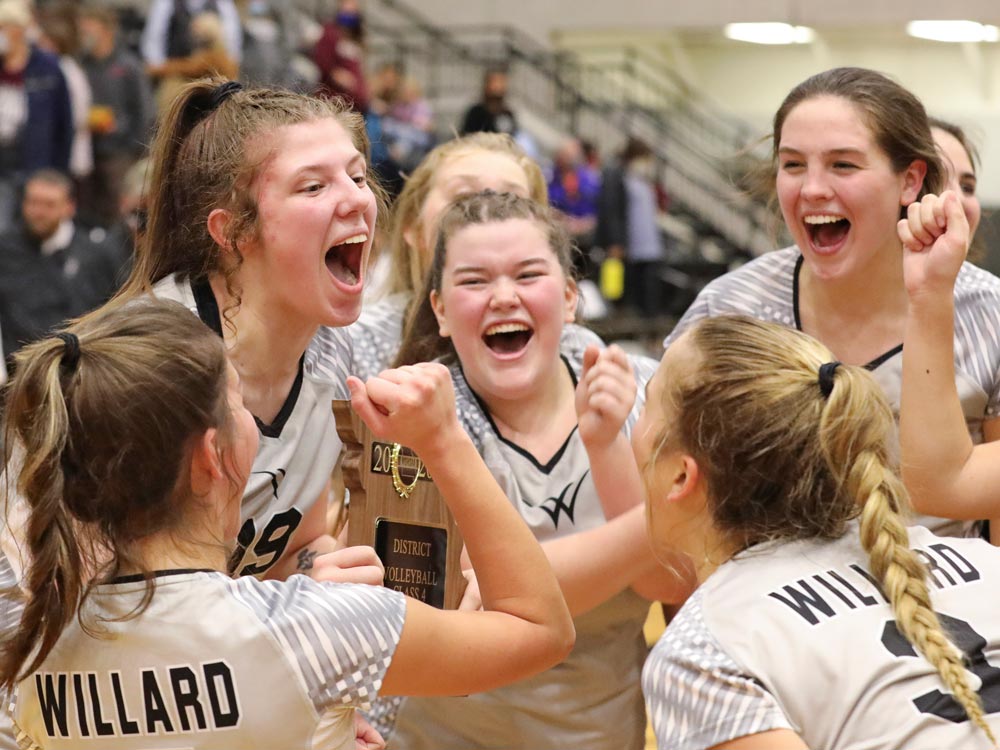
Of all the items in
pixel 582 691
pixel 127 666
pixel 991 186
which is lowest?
pixel 991 186

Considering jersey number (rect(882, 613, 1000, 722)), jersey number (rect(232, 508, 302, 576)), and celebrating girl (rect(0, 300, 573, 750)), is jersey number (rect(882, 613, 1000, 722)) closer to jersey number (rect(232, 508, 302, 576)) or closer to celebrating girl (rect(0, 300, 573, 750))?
celebrating girl (rect(0, 300, 573, 750))

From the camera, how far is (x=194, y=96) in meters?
2.41

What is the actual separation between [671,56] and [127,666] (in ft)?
51.7

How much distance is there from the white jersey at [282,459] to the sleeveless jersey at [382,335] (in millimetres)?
312

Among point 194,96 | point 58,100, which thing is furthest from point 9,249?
point 194,96

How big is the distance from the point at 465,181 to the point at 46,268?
12.8 feet

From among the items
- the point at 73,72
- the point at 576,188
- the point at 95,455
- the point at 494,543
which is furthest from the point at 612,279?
the point at 95,455

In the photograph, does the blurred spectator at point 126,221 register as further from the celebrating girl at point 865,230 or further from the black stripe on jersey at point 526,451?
the celebrating girl at point 865,230

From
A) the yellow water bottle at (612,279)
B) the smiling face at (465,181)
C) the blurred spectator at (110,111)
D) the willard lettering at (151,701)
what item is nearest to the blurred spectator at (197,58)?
the blurred spectator at (110,111)

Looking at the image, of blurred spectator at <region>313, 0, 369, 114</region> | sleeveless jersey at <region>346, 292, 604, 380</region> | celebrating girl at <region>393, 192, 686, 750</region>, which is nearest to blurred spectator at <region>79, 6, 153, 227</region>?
blurred spectator at <region>313, 0, 369, 114</region>

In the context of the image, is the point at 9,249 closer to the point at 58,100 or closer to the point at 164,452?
the point at 58,100

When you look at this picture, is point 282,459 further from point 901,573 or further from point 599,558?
point 901,573

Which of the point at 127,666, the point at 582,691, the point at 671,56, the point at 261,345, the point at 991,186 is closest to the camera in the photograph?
the point at 127,666

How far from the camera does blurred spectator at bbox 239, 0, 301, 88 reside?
30.7 ft
